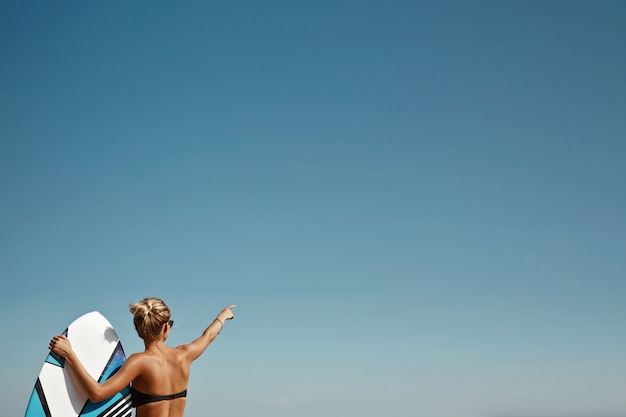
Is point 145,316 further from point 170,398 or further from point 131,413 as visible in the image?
point 131,413

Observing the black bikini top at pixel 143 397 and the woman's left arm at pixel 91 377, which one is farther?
the black bikini top at pixel 143 397

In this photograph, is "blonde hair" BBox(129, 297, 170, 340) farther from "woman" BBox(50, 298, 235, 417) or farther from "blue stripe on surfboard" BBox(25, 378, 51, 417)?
"blue stripe on surfboard" BBox(25, 378, 51, 417)

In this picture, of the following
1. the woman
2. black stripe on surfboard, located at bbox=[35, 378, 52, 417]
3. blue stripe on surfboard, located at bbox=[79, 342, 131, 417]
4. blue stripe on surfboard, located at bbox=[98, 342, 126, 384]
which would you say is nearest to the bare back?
the woman

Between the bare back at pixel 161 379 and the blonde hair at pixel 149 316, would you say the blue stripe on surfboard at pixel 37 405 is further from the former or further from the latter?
the blonde hair at pixel 149 316

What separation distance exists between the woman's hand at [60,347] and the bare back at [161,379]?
33.1 inches

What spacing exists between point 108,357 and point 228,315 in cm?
168

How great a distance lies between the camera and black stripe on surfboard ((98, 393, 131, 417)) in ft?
24.1

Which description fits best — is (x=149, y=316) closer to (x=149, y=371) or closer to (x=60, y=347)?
(x=149, y=371)

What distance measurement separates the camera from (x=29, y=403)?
715 cm

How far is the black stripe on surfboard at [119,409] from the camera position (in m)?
7.34

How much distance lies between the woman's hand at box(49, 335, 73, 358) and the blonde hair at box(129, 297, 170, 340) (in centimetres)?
84

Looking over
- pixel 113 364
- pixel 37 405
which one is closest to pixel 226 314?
pixel 113 364

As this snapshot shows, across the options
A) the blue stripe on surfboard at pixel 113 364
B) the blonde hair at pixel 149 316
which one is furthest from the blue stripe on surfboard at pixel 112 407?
the blonde hair at pixel 149 316

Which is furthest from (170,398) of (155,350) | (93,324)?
(93,324)
